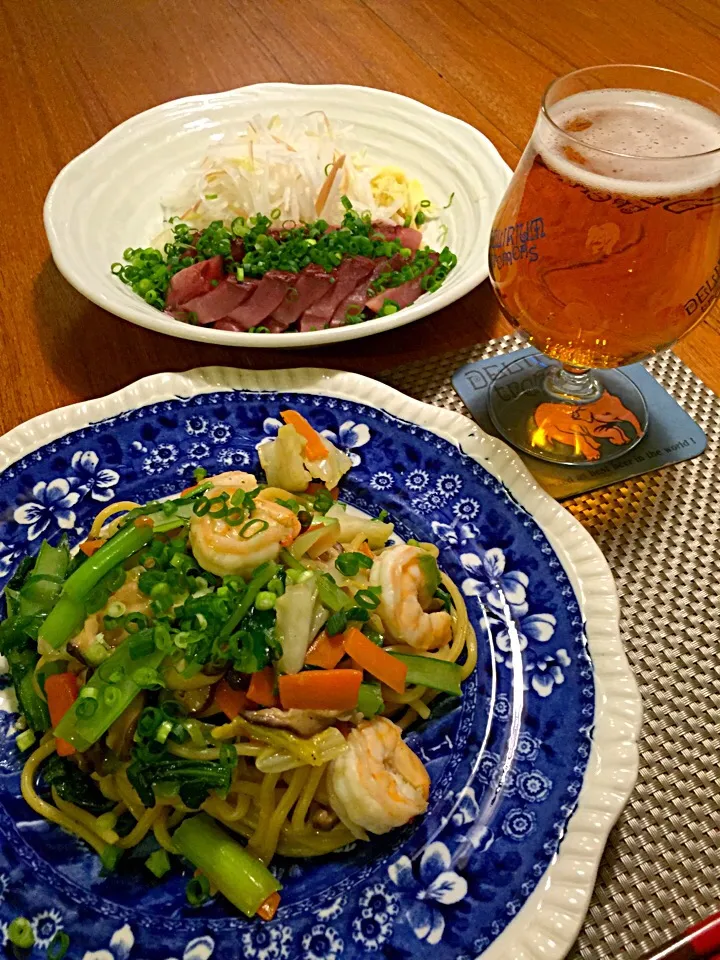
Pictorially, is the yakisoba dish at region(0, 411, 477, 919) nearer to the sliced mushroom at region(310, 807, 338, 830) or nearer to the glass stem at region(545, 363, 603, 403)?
the sliced mushroom at region(310, 807, 338, 830)

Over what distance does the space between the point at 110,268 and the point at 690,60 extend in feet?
8.34

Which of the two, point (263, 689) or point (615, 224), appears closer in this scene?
point (263, 689)

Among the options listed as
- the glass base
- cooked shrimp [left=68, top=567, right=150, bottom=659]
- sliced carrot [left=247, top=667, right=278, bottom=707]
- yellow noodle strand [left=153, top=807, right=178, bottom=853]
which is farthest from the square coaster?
yellow noodle strand [left=153, top=807, right=178, bottom=853]

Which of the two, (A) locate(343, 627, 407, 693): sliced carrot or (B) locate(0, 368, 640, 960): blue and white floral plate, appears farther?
(A) locate(343, 627, 407, 693): sliced carrot

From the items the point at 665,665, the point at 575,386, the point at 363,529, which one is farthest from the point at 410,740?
the point at 575,386

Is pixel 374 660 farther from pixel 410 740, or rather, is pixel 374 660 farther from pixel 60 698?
pixel 60 698

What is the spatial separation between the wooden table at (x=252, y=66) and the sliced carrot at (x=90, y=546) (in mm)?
742

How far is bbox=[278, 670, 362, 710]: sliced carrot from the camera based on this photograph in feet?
3.92

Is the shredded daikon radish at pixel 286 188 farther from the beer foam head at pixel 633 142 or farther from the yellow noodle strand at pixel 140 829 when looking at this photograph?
the yellow noodle strand at pixel 140 829

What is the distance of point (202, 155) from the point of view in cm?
255

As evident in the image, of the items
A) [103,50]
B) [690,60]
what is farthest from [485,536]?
[103,50]

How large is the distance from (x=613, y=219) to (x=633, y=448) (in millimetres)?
573

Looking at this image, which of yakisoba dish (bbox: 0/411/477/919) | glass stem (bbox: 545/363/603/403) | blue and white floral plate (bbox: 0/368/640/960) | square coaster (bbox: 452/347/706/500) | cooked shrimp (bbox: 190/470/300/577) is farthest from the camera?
glass stem (bbox: 545/363/603/403)

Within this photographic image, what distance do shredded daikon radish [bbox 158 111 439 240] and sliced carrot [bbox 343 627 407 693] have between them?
1.54 m
